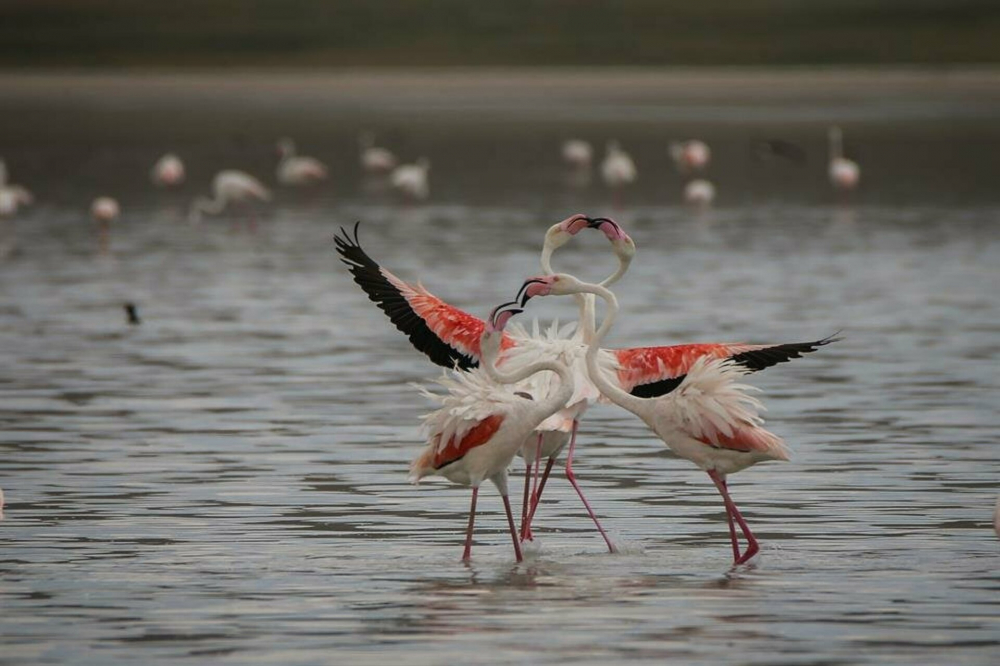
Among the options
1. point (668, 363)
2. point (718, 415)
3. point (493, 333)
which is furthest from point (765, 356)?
point (493, 333)

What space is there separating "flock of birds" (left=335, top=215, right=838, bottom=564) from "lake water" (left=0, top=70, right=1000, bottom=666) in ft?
1.35

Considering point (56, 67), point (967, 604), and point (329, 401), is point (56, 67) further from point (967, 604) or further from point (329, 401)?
point (967, 604)

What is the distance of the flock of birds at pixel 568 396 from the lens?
421 inches

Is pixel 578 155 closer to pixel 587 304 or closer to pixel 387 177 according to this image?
pixel 387 177

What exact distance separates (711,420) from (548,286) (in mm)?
1040

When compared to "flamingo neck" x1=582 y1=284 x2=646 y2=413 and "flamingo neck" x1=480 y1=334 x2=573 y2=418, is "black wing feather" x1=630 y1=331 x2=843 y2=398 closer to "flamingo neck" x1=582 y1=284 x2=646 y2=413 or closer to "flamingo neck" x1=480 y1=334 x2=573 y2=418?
"flamingo neck" x1=582 y1=284 x2=646 y2=413

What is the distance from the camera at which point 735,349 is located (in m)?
11.5

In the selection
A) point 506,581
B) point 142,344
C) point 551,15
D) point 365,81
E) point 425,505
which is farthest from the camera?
point 365,81

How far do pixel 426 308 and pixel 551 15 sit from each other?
347 feet

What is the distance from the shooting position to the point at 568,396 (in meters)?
10.7

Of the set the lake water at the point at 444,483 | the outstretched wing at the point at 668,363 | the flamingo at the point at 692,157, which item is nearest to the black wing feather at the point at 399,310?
the lake water at the point at 444,483

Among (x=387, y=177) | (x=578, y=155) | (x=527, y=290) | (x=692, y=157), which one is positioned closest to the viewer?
(x=527, y=290)

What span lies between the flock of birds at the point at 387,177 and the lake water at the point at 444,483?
74 centimetres

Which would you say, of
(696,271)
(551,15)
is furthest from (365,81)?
(696,271)
